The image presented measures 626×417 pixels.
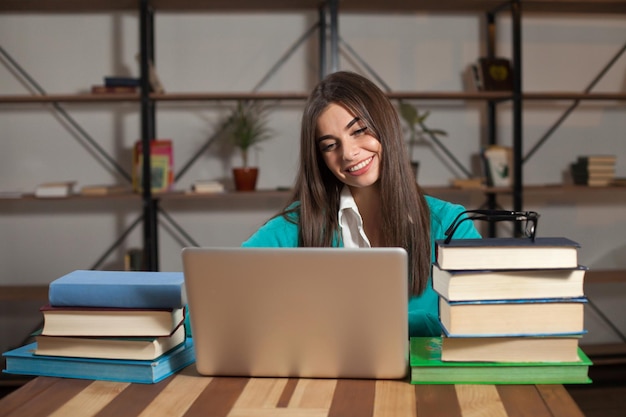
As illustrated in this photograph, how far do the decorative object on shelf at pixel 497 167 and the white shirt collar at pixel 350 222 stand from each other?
1.73 meters

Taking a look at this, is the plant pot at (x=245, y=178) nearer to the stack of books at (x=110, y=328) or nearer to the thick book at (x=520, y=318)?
the stack of books at (x=110, y=328)

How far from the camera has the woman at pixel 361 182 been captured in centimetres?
177

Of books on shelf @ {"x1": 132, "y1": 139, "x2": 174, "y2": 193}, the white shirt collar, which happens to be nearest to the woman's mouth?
the white shirt collar

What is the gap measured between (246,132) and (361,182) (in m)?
A: 1.68

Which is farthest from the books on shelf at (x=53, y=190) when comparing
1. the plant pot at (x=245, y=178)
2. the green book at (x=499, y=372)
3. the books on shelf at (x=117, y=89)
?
the green book at (x=499, y=372)

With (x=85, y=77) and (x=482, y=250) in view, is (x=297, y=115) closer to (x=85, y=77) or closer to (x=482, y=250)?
(x=85, y=77)

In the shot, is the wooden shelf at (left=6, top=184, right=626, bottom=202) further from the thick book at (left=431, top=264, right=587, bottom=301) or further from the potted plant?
the thick book at (left=431, top=264, right=587, bottom=301)

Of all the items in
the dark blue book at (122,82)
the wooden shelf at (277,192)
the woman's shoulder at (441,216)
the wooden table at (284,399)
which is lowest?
the wooden table at (284,399)

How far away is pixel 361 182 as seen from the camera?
180cm

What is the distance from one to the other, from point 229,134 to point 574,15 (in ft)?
5.93

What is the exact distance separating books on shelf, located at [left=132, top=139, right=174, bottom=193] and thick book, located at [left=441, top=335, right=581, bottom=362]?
236 cm

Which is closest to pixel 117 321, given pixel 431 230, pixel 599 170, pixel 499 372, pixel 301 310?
pixel 301 310

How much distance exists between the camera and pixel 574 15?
3.71m

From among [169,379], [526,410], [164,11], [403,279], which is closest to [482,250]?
[403,279]
